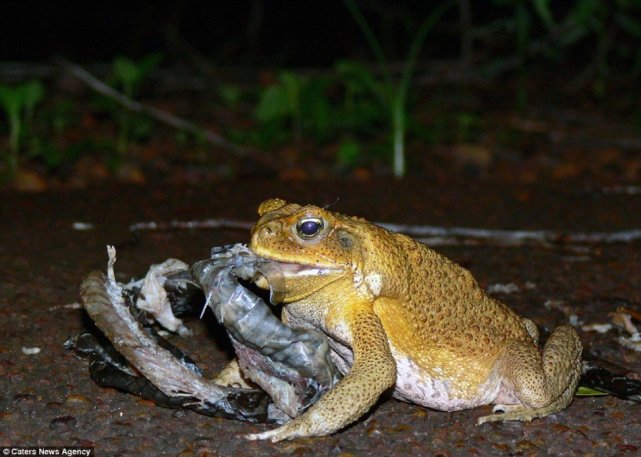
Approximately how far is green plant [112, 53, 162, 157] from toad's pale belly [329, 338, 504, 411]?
18.6 feet

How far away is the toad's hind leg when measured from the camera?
316 cm

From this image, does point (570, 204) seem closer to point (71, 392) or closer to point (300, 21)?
point (71, 392)

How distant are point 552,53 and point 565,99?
187 centimetres

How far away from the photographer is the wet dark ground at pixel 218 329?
295 centimetres

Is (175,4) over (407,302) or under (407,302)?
over

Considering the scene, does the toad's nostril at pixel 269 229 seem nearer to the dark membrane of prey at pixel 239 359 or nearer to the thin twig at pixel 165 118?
the dark membrane of prey at pixel 239 359

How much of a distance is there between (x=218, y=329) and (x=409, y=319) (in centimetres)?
110

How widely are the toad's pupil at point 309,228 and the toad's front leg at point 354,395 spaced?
0.45 metres

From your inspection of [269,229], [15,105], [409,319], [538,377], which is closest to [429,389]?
[409,319]

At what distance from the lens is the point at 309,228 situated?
3.17 m

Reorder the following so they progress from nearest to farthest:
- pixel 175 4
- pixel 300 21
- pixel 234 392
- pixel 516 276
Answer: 1. pixel 234 392
2. pixel 516 276
3. pixel 175 4
4. pixel 300 21

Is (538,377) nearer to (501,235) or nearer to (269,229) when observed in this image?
(269,229)

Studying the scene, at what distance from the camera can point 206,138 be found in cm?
933

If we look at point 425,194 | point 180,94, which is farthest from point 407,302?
point 180,94
